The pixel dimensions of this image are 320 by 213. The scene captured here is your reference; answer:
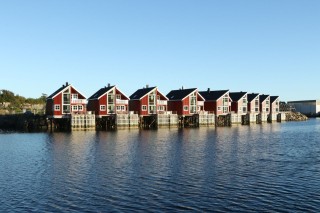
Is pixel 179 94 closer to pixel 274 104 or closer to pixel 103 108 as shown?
A: pixel 103 108

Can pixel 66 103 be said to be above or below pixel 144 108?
above

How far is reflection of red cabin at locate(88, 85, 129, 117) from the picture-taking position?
8681cm

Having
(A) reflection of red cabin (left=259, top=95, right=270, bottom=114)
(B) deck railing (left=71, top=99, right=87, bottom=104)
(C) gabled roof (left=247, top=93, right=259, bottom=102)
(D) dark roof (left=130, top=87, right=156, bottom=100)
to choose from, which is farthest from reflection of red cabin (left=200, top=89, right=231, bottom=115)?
(B) deck railing (left=71, top=99, right=87, bottom=104)

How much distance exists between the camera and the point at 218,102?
106250 millimetres

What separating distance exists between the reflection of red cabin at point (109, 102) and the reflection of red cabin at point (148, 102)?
11.6ft

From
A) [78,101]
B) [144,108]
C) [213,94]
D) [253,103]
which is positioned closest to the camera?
[78,101]

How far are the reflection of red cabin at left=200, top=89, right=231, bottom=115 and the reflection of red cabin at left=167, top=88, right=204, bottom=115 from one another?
471cm

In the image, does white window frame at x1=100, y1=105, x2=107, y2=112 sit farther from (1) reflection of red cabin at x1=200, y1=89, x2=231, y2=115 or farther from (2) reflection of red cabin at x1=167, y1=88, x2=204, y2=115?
(1) reflection of red cabin at x1=200, y1=89, x2=231, y2=115

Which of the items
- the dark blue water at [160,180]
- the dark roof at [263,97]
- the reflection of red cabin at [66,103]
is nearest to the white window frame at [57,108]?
the reflection of red cabin at [66,103]

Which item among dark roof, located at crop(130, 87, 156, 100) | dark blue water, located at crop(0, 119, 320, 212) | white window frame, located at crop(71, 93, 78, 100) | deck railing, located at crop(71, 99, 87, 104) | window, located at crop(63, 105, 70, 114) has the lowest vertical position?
dark blue water, located at crop(0, 119, 320, 212)

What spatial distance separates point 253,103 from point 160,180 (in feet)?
328

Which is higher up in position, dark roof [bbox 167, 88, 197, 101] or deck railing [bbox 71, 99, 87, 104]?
dark roof [bbox 167, 88, 197, 101]

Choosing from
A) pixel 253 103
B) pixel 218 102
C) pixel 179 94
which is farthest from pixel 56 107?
pixel 253 103

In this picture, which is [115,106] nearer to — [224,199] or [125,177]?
[125,177]
